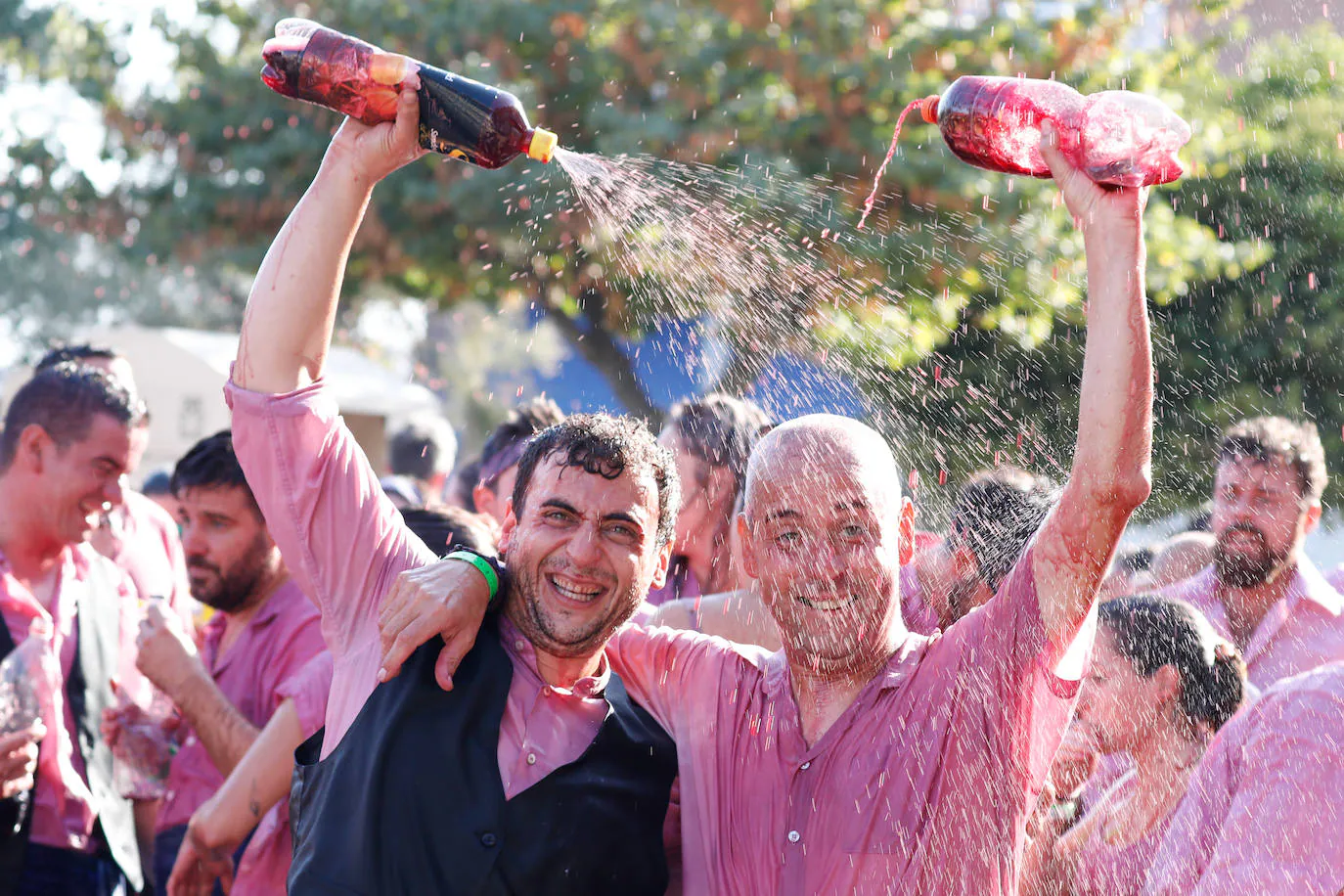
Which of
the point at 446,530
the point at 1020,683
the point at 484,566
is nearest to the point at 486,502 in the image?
the point at 446,530

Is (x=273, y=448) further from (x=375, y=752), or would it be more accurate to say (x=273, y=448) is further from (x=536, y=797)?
(x=536, y=797)

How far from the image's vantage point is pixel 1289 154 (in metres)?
15.1

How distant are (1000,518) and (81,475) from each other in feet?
10.0

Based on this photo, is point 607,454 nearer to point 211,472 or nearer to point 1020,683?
point 1020,683

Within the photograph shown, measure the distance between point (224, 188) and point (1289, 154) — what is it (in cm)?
1133

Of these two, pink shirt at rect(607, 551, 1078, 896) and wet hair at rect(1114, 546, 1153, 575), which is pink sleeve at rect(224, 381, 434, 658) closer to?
pink shirt at rect(607, 551, 1078, 896)

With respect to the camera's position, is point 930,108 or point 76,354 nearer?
point 930,108

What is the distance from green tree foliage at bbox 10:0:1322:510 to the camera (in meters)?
10.2

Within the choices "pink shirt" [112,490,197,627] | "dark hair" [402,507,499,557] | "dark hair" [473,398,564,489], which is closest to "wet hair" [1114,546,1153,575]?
"dark hair" [473,398,564,489]

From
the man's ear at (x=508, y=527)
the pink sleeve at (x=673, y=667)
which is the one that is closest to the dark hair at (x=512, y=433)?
the man's ear at (x=508, y=527)

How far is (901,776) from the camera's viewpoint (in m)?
2.68

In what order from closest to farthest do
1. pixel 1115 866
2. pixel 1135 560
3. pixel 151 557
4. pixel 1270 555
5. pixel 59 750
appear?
pixel 1115 866 < pixel 59 750 < pixel 1270 555 < pixel 151 557 < pixel 1135 560

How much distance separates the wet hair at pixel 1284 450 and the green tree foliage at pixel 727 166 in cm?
441

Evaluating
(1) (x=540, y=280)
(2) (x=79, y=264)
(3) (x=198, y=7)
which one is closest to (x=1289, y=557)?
(1) (x=540, y=280)
